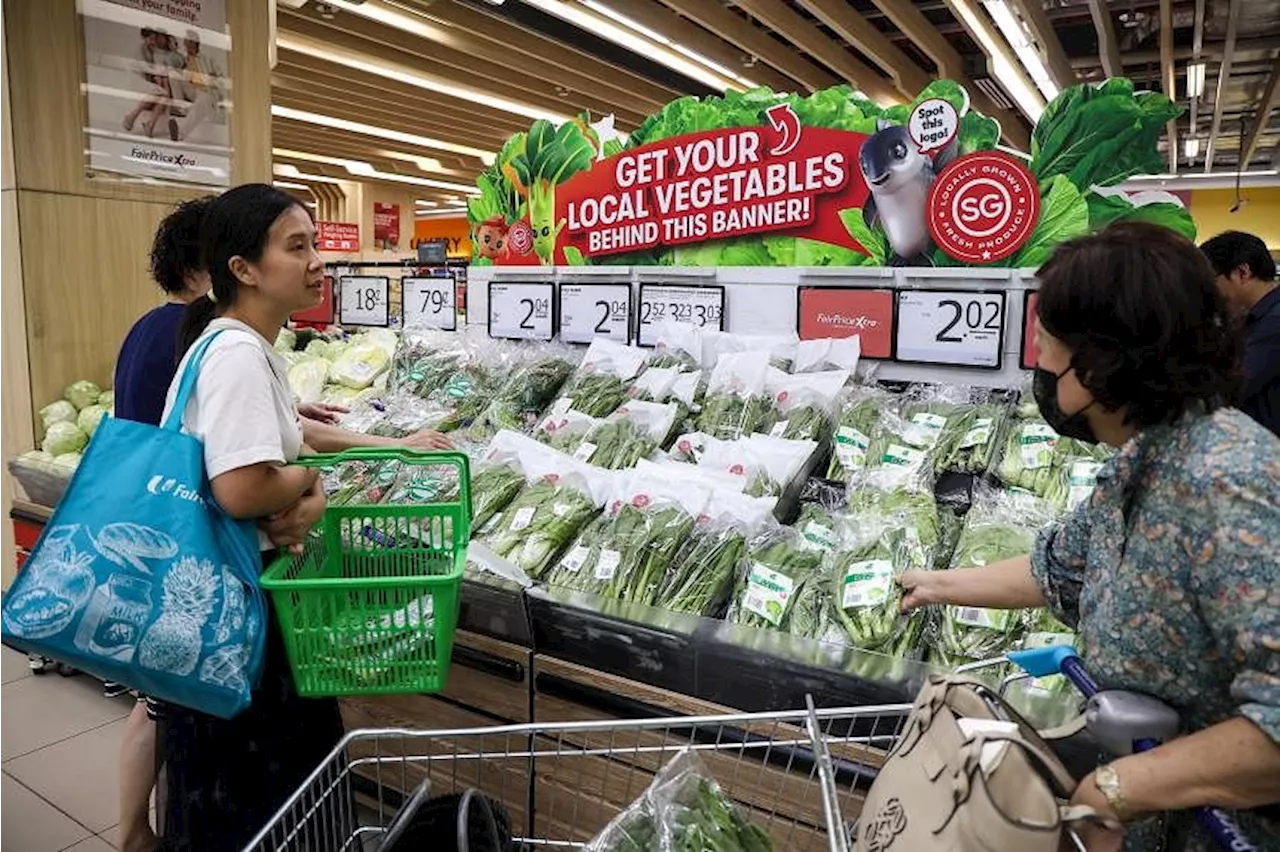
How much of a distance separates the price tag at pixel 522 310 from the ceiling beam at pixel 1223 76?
20.9ft

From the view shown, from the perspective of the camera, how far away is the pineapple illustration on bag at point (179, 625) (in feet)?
4.75

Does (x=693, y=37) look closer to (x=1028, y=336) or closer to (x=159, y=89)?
(x=159, y=89)

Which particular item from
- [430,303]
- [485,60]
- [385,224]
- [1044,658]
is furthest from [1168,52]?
[385,224]

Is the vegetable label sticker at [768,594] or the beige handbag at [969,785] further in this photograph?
the vegetable label sticker at [768,594]

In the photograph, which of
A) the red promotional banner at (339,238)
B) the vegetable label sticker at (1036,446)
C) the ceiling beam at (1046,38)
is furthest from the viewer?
the red promotional banner at (339,238)

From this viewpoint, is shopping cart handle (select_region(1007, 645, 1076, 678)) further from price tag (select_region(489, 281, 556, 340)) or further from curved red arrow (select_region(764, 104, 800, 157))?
price tag (select_region(489, 281, 556, 340))

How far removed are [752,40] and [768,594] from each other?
734 cm

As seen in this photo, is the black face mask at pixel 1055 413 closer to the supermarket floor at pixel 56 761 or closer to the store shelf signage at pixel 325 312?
the supermarket floor at pixel 56 761

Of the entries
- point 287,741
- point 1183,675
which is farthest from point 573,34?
point 1183,675

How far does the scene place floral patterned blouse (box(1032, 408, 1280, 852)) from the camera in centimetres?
94

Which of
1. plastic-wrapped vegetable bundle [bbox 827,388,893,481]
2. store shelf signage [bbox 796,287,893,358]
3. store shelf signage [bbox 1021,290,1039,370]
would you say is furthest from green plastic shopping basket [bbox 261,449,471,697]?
store shelf signage [bbox 1021,290,1039,370]

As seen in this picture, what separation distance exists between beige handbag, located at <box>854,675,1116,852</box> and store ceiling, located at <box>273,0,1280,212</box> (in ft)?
20.2

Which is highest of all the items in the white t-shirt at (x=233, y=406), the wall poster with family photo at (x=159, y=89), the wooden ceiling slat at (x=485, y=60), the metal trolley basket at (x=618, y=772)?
the wooden ceiling slat at (x=485, y=60)

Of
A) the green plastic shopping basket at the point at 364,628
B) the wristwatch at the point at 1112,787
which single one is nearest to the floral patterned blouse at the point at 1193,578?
the wristwatch at the point at 1112,787
